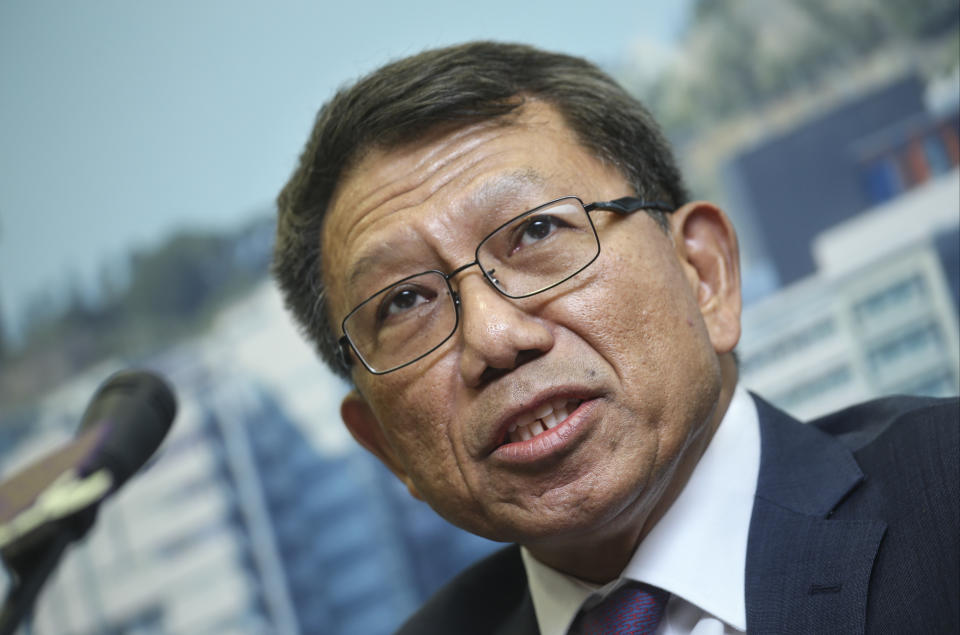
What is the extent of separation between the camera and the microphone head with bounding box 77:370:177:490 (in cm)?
110

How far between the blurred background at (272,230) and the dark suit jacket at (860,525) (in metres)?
0.64

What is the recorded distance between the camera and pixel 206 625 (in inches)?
106

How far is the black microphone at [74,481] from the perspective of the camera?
100 cm

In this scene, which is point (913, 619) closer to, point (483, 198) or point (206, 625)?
point (483, 198)

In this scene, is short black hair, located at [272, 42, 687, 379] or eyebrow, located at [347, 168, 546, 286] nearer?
eyebrow, located at [347, 168, 546, 286]

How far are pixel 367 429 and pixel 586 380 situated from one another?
59 cm

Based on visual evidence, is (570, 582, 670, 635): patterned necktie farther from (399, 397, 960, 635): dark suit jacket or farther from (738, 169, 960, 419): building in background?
(738, 169, 960, 419): building in background

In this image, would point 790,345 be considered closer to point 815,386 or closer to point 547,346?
point 815,386

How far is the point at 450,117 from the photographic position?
151cm

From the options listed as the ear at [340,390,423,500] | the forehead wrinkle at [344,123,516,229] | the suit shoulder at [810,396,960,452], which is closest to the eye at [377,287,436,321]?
the forehead wrinkle at [344,123,516,229]

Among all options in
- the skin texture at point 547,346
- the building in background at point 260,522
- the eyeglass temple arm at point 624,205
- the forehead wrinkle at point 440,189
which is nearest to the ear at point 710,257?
the skin texture at point 547,346

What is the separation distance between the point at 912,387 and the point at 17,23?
10.2 ft

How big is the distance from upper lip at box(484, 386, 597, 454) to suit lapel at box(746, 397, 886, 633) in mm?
373

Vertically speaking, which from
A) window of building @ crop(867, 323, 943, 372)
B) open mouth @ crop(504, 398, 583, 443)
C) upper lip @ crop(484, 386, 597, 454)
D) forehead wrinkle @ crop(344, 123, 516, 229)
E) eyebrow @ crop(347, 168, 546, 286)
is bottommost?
window of building @ crop(867, 323, 943, 372)
